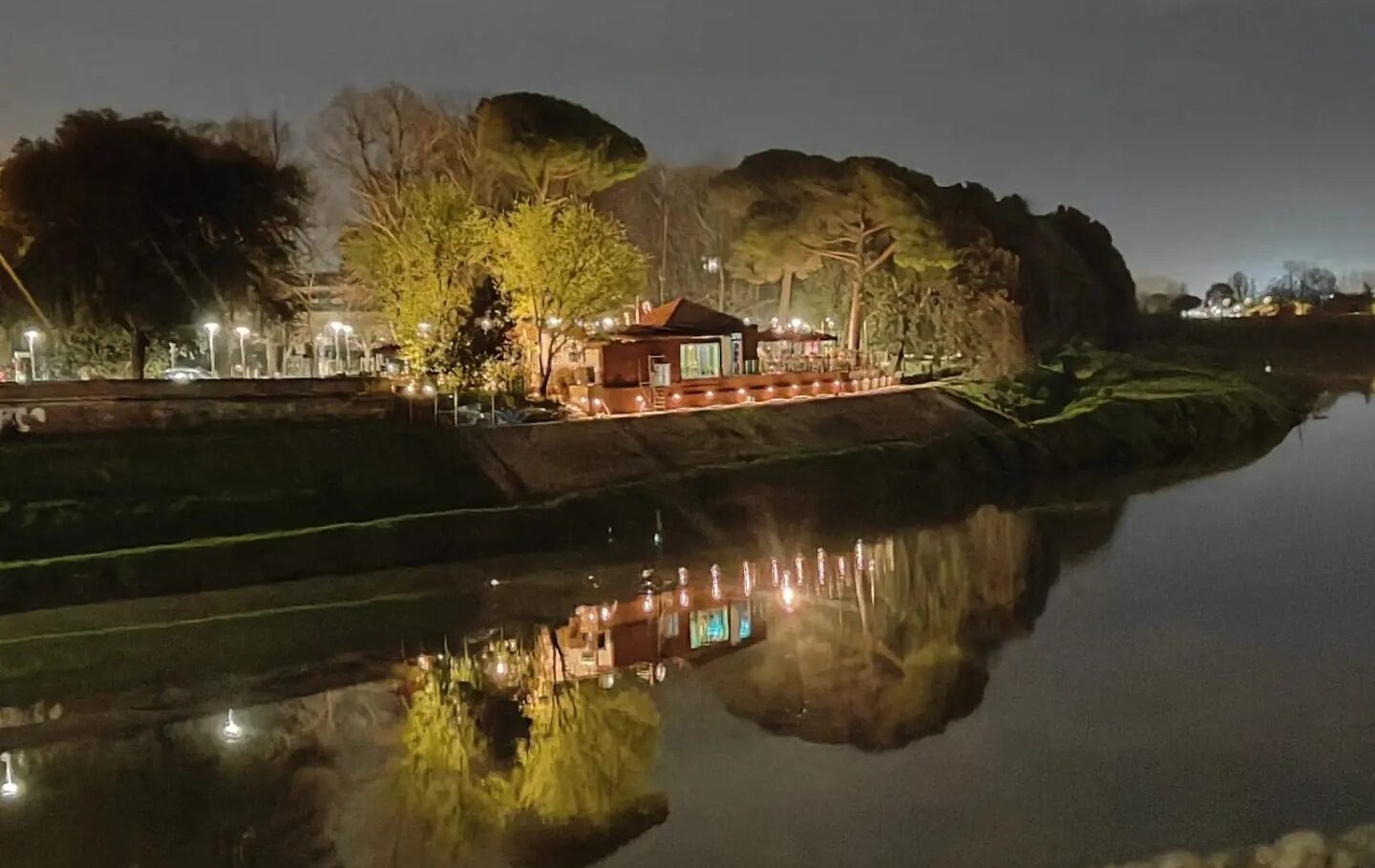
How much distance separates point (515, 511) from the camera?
27969 millimetres

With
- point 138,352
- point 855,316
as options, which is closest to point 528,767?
point 138,352

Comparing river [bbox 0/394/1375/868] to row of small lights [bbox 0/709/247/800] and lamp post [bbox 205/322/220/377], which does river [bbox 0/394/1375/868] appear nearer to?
row of small lights [bbox 0/709/247/800]

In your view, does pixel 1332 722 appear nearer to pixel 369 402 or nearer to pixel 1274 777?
pixel 1274 777

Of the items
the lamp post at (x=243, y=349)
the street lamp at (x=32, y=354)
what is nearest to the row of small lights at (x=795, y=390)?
the lamp post at (x=243, y=349)

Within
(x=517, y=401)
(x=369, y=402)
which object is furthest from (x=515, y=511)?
(x=517, y=401)

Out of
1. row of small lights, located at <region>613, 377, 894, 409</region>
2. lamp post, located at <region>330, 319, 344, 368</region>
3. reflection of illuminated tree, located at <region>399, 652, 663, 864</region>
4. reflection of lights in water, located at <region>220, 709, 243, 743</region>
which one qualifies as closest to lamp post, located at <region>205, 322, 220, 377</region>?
lamp post, located at <region>330, 319, 344, 368</region>

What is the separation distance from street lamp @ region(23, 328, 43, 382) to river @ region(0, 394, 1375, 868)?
15417 mm

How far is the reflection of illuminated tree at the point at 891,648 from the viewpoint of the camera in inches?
643

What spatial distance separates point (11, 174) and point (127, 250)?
3.64m

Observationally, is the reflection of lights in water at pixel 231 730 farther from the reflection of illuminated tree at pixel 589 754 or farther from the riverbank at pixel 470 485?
the riverbank at pixel 470 485

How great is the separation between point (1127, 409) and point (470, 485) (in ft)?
85.4

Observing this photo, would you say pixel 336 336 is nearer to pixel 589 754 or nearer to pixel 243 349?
pixel 243 349

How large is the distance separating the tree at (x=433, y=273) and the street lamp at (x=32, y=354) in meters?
9.12

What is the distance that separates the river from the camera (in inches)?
490
